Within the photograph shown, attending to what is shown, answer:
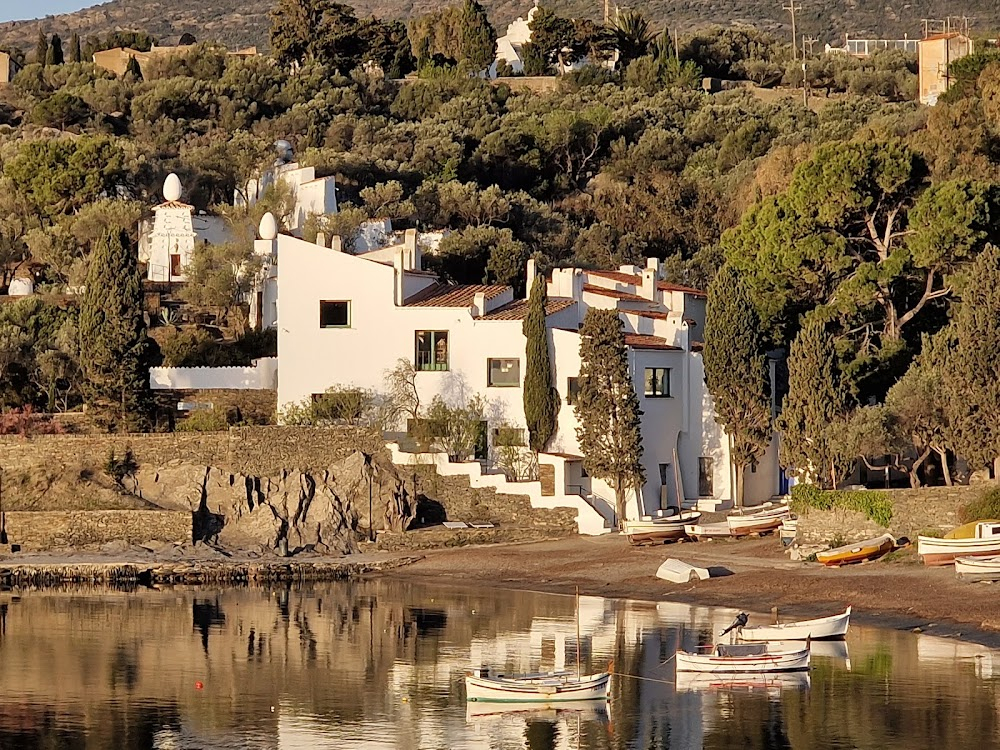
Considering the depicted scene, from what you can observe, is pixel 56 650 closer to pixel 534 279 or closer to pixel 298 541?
pixel 298 541

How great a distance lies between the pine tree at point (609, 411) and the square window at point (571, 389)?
77.5 inches

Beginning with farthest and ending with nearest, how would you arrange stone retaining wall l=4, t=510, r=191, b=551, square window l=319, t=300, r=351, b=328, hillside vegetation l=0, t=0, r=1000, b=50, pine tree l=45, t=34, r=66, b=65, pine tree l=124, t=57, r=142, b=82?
hillside vegetation l=0, t=0, r=1000, b=50 < pine tree l=45, t=34, r=66, b=65 < pine tree l=124, t=57, r=142, b=82 < square window l=319, t=300, r=351, b=328 < stone retaining wall l=4, t=510, r=191, b=551

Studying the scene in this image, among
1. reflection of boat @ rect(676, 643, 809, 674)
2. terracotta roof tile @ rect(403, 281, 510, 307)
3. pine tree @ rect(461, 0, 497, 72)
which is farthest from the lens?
pine tree @ rect(461, 0, 497, 72)

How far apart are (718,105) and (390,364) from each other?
195 feet

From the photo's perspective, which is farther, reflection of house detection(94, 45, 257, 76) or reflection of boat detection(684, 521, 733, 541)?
reflection of house detection(94, 45, 257, 76)

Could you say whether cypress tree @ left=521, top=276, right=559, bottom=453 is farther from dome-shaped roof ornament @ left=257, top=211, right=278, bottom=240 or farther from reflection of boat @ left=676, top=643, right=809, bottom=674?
reflection of boat @ left=676, top=643, right=809, bottom=674

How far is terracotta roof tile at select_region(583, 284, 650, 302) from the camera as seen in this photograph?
204ft

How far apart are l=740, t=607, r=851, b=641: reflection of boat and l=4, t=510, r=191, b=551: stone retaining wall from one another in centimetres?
2169

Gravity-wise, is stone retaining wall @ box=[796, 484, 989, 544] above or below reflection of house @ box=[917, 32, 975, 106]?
below

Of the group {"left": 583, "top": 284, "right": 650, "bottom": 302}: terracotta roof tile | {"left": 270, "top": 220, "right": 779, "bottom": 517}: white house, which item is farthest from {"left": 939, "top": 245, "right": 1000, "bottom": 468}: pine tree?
{"left": 583, "top": 284, "right": 650, "bottom": 302}: terracotta roof tile

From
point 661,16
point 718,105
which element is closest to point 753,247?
point 718,105

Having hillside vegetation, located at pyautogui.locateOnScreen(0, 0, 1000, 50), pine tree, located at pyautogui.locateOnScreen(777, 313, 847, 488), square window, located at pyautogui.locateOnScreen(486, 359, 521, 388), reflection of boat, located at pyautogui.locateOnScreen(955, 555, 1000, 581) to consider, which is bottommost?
reflection of boat, located at pyautogui.locateOnScreen(955, 555, 1000, 581)

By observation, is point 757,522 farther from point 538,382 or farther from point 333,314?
point 333,314

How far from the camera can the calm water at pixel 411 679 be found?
1195 inches
